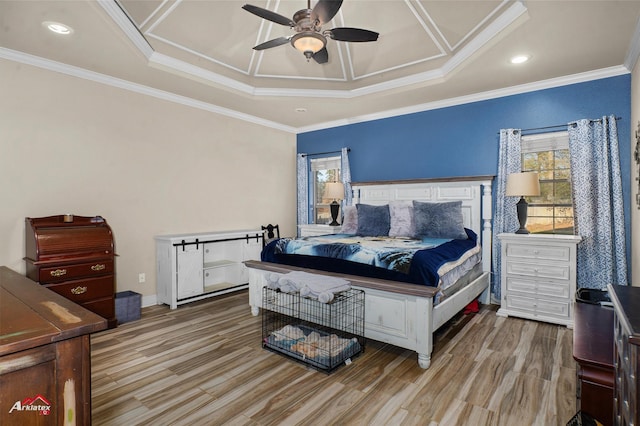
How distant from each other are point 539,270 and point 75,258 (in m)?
4.58

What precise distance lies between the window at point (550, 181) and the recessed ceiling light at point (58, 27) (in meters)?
4.73

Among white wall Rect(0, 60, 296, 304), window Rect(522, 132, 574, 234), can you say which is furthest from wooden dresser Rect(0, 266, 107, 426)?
window Rect(522, 132, 574, 234)

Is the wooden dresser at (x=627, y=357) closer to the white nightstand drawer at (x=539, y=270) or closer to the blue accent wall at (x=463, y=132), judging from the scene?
the white nightstand drawer at (x=539, y=270)

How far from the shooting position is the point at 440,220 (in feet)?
13.0

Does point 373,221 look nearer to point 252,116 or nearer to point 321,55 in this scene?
point 321,55

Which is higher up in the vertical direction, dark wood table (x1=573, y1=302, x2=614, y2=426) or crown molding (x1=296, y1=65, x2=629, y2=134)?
crown molding (x1=296, y1=65, x2=629, y2=134)

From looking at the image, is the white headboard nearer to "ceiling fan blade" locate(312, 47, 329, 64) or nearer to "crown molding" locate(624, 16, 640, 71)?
"crown molding" locate(624, 16, 640, 71)

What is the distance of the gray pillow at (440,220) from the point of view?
3.89 metres

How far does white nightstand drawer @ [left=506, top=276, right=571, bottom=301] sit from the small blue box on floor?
159 inches

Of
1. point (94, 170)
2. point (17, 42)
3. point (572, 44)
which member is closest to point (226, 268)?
point (94, 170)

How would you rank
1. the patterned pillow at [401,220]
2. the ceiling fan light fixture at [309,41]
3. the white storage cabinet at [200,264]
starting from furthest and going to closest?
the patterned pillow at [401,220] < the white storage cabinet at [200,264] < the ceiling fan light fixture at [309,41]

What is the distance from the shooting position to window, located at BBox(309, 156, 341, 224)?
5.97 m

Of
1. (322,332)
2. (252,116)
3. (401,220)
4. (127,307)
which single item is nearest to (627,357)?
(322,332)

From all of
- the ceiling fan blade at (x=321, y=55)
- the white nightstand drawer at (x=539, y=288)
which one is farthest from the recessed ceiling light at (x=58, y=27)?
the white nightstand drawer at (x=539, y=288)
